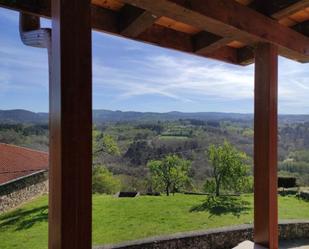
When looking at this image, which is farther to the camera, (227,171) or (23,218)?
(227,171)

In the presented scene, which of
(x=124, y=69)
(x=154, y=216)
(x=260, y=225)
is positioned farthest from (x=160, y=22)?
(x=124, y=69)

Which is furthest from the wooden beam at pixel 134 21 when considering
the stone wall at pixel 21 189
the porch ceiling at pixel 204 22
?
the stone wall at pixel 21 189

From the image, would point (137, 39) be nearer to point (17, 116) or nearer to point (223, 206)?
point (223, 206)

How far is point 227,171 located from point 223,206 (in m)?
4.72

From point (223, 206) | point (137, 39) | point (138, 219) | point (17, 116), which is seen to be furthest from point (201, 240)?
point (17, 116)

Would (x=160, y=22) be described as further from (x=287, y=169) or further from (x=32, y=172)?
(x=287, y=169)

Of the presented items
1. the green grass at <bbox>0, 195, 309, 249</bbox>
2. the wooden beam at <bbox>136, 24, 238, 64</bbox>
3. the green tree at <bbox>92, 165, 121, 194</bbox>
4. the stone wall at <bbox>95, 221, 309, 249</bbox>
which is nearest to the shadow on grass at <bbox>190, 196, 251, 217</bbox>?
the green grass at <bbox>0, 195, 309, 249</bbox>

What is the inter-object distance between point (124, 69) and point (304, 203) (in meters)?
36.0

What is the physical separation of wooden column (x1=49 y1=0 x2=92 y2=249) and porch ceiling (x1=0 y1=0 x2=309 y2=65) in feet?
1.41

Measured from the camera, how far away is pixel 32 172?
616 inches

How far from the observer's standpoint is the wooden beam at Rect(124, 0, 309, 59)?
56.6 inches

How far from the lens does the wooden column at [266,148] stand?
79.7 inches

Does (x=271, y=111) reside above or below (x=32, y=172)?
above

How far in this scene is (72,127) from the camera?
0.99m
